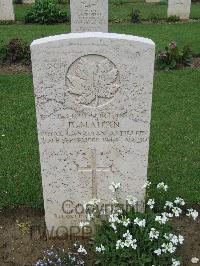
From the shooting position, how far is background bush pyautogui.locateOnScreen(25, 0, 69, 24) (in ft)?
49.9

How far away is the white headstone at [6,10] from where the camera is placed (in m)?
15.2

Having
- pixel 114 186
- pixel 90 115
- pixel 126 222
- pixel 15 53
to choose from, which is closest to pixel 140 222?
pixel 126 222

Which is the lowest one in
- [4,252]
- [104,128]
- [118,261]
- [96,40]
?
[4,252]

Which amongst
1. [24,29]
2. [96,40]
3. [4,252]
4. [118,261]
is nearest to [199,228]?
[118,261]

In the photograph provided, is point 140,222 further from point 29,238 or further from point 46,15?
point 46,15

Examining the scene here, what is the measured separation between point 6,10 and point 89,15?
611 cm

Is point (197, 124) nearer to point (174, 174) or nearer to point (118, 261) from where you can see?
point (174, 174)

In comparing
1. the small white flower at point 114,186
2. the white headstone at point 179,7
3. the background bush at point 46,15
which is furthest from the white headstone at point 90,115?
the white headstone at point 179,7

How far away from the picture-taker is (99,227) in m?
4.16

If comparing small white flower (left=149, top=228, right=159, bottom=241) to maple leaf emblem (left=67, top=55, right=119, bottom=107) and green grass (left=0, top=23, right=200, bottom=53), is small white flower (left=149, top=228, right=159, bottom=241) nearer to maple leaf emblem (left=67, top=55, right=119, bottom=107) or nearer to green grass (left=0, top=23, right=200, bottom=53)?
maple leaf emblem (left=67, top=55, right=119, bottom=107)

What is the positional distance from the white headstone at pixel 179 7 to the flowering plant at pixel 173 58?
18.8 ft

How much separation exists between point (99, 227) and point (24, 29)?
11.2m

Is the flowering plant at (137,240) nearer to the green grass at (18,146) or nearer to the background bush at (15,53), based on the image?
the green grass at (18,146)

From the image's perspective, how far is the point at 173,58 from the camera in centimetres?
1023
